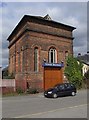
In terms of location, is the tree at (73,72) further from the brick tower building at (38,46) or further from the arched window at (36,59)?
the arched window at (36,59)

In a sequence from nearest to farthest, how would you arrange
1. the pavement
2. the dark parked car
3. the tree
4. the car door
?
the pavement < the dark parked car < the car door < the tree

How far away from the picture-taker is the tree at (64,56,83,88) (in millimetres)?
40156

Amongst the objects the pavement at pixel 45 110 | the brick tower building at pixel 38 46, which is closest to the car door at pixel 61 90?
the brick tower building at pixel 38 46

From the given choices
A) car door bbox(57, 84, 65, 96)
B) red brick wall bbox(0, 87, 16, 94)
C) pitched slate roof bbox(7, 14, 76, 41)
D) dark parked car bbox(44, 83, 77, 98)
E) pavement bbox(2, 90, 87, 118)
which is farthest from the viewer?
pitched slate roof bbox(7, 14, 76, 41)

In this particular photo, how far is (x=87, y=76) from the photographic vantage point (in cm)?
4866

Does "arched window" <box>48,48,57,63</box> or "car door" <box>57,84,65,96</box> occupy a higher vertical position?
"arched window" <box>48,48,57,63</box>

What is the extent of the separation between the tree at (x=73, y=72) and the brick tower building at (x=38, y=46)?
108cm

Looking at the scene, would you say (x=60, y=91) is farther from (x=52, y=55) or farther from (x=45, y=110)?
(x=45, y=110)

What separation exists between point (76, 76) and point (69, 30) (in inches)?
283

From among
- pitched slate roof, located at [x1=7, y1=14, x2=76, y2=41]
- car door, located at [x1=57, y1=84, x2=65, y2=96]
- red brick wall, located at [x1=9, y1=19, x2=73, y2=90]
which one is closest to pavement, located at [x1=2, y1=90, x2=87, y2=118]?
car door, located at [x1=57, y1=84, x2=65, y2=96]

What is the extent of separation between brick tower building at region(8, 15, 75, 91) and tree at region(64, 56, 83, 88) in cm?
108

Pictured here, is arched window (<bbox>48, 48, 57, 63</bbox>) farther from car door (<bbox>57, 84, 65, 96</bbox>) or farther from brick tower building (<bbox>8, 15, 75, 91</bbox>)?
car door (<bbox>57, 84, 65, 96</bbox>)

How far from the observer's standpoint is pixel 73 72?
4031 cm

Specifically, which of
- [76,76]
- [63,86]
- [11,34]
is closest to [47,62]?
[76,76]
